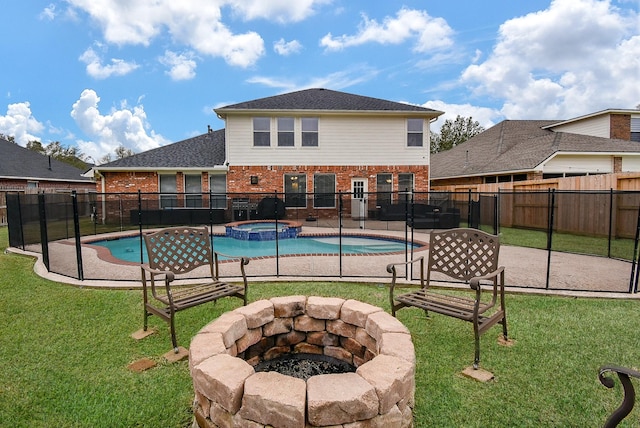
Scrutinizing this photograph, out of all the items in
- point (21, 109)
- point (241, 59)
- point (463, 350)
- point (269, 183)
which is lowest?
point (463, 350)

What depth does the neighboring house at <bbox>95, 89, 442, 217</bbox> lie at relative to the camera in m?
15.3

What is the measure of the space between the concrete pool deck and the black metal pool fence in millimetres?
39

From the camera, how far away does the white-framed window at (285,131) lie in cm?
1565

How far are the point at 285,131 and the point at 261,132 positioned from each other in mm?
1123

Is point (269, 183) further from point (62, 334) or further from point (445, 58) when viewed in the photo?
point (62, 334)

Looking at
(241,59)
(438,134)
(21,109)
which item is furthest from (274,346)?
(21,109)

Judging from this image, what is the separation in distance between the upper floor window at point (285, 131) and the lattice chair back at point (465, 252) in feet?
42.0

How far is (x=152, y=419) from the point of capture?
2.33 metres

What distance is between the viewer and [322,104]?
16.2m

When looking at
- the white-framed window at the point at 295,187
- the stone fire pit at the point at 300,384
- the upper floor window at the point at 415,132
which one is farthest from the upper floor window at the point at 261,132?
the stone fire pit at the point at 300,384

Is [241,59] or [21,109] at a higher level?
[21,109]

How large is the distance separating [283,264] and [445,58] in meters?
15.4

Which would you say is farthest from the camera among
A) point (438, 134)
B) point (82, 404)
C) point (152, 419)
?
point (438, 134)

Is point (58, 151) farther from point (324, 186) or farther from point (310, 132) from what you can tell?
point (324, 186)
